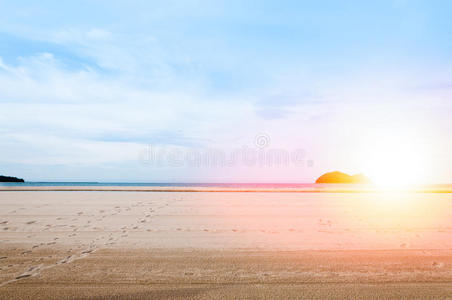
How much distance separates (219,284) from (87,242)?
12.3 ft

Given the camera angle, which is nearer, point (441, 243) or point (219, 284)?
point (219, 284)

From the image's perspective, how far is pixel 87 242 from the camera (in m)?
6.63

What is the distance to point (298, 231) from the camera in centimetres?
788

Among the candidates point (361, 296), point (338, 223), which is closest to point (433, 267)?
point (361, 296)

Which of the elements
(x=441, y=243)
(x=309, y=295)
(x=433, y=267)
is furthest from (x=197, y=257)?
(x=441, y=243)

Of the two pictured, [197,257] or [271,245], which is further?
[271,245]

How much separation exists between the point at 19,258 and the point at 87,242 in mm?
1375

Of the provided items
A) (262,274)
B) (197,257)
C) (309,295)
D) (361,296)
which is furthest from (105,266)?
(361,296)

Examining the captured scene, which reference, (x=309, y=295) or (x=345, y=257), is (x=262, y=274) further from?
(x=345, y=257)

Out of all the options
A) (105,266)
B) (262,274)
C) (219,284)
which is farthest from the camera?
(105,266)

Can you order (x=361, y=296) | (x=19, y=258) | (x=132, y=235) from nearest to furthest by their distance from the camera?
(x=361, y=296) → (x=19, y=258) → (x=132, y=235)

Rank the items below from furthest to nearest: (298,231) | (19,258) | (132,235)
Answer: (298,231) < (132,235) < (19,258)

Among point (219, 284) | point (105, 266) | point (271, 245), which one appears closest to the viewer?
point (219, 284)

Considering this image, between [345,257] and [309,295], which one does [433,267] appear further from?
[309,295]
